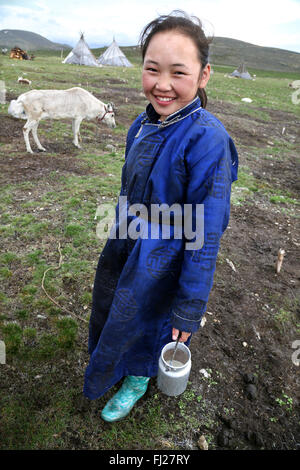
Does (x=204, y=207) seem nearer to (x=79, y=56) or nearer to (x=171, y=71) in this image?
(x=171, y=71)

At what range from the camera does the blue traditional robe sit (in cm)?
151

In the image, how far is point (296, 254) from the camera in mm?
5012

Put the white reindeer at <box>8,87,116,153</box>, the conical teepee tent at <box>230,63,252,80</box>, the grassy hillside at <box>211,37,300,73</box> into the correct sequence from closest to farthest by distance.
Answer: the white reindeer at <box>8,87,116,153</box> < the conical teepee tent at <box>230,63,252,80</box> < the grassy hillside at <box>211,37,300,73</box>

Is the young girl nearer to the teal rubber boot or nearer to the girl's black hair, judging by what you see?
the girl's black hair

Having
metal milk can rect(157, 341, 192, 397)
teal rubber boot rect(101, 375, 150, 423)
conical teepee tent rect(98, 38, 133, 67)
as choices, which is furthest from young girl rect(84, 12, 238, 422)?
conical teepee tent rect(98, 38, 133, 67)

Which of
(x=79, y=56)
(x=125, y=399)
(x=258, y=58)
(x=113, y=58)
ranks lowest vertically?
(x=125, y=399)

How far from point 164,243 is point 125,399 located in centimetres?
142

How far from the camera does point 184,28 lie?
57.6 inches

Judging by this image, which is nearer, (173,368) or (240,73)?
(173,368)

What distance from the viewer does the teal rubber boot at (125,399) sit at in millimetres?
2287

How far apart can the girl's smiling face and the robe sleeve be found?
0.28 metres

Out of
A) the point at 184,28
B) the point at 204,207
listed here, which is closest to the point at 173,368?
the point at 204,207

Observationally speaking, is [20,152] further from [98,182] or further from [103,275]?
[103,275]

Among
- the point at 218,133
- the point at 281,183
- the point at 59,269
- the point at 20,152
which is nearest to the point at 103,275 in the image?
the point at 218,133
